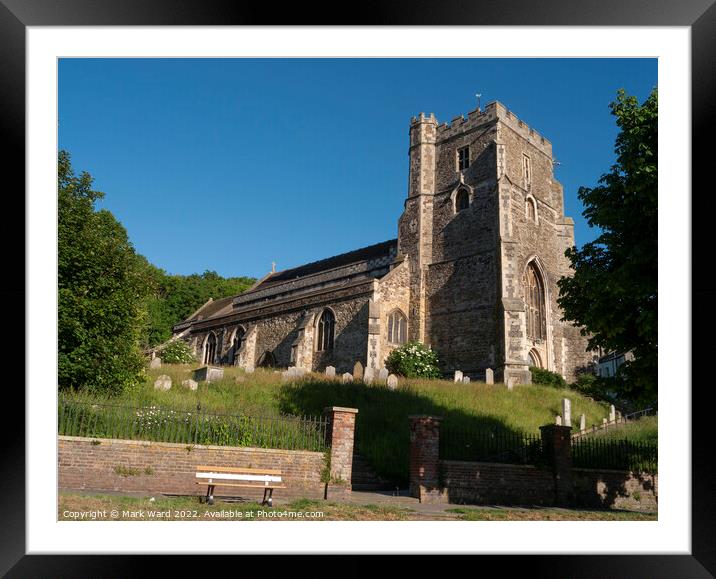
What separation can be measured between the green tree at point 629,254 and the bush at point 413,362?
1684 centimetres

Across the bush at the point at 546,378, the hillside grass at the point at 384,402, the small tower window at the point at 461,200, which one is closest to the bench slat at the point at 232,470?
the hillside grass at the point at 384,402

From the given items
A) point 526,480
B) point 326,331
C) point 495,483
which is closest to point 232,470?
point 495,483

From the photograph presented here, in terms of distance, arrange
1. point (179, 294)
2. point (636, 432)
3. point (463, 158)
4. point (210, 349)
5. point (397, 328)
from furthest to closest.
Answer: point (179, 294) < point (210, 349) < point (463, 158) < point (397, 328) < point (636, 432)

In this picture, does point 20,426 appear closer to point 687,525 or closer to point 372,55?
point 372,55

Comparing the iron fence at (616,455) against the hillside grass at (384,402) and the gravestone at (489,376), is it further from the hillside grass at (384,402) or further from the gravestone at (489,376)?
the gravestone at (489,376)

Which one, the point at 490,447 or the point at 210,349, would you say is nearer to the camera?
the point at 490,447

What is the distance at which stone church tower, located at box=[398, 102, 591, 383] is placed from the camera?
29.4 m

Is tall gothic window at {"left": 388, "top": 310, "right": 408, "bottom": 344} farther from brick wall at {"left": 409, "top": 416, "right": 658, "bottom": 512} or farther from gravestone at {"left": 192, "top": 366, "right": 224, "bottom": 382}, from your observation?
brick wall at {"left": 409, "top": 416, "right": 658, "bottom": 512}

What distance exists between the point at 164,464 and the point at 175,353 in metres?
25.7

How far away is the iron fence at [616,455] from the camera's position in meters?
14.2

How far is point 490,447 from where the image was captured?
14.7 meters

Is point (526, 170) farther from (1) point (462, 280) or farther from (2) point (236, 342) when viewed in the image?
(2) point (236, 342)

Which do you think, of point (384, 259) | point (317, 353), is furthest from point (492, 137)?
point (317, 353)

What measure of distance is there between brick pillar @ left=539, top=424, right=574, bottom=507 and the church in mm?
13276
